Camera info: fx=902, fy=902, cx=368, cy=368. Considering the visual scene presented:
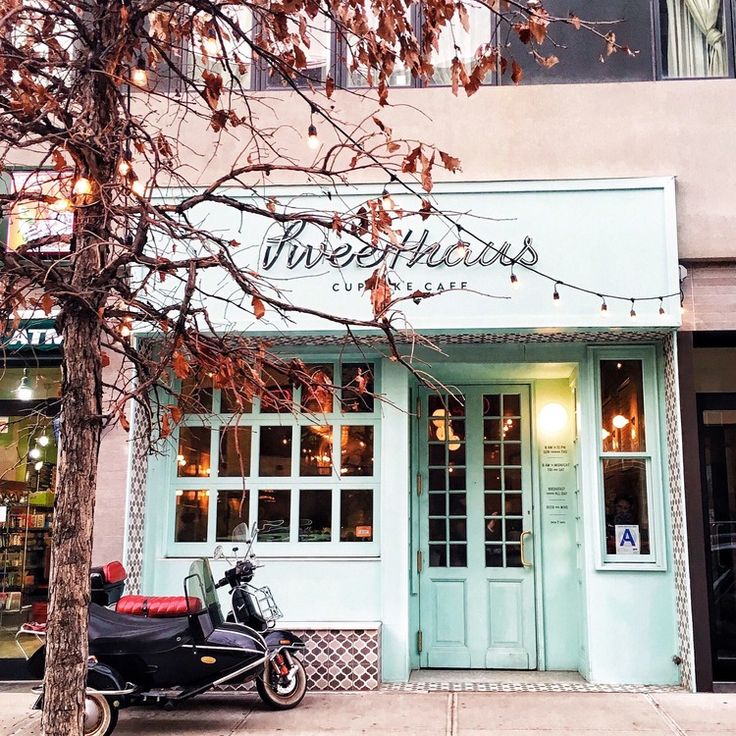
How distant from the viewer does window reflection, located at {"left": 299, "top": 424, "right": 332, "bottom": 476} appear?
8.87m

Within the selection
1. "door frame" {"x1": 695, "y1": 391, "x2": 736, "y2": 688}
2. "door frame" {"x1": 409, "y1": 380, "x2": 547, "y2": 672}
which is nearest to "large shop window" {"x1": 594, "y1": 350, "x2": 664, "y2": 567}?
"door frame" {"x1": 695, "y1": 391, "x2": 736, "y2": 688}

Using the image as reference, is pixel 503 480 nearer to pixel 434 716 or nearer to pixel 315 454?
pixel 315 454

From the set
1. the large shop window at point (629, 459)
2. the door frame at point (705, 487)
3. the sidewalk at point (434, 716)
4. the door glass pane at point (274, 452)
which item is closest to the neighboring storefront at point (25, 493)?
the sidewalk at point (434, 716)

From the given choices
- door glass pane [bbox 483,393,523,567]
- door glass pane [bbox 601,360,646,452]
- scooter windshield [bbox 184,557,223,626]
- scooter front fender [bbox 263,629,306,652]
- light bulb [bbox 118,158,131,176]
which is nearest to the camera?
light bulb [bbox 118,158,131,176]

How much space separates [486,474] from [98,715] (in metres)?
4.40

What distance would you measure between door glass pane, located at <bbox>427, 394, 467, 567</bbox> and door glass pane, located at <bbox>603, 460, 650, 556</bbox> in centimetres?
152

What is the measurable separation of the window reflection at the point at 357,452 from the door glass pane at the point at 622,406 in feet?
7.34

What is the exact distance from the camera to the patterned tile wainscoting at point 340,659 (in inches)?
313

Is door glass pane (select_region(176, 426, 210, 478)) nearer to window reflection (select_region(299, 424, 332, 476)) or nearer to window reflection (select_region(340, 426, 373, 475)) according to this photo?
window reflection (select_region(299, 424, 332, 476))

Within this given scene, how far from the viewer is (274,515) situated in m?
8.81

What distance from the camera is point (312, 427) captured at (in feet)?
29.0

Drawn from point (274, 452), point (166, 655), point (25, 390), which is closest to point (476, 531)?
point (274, 452)

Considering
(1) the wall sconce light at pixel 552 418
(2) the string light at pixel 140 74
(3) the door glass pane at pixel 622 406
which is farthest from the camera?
(1) the wall sconce light at pixel 552 418

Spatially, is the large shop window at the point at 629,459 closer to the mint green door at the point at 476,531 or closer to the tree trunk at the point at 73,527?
the mint green door at the point at 476,531
